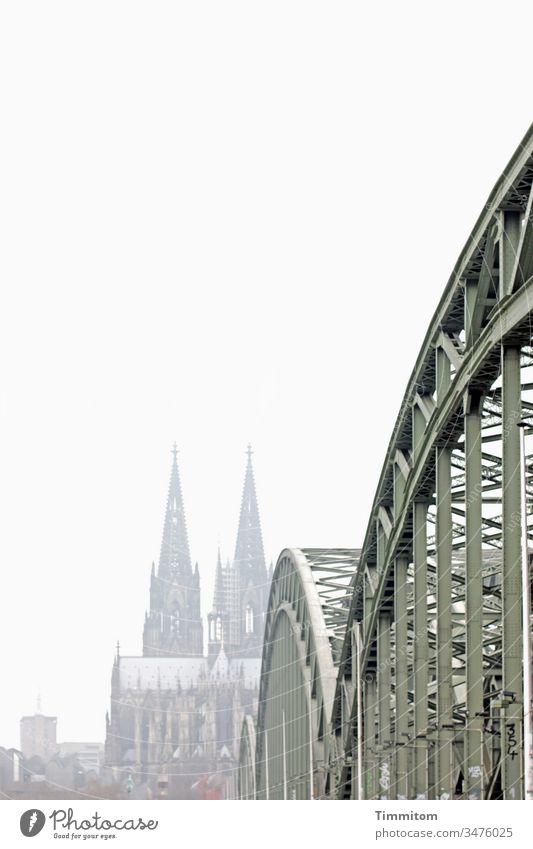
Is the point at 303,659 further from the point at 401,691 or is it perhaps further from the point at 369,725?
the point at 401,691

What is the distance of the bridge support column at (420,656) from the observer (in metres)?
40.9

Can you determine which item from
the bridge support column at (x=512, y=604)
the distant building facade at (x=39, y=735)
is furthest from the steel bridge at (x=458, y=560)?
the distant building facade at (x=39, y=735)

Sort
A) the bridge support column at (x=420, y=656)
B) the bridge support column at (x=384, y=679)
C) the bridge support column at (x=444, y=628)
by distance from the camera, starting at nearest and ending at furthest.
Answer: the bridge support column at (x=444, y=628)
the bridge support column at (x=420, y=656)
the bridge support column at (x=384, y=679)

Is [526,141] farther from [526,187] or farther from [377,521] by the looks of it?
[377,521]

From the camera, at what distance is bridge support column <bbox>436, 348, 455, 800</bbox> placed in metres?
37.4

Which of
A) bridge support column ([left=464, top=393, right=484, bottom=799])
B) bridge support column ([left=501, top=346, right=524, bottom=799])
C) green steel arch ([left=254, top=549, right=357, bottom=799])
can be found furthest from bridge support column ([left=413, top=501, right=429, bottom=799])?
green steel arch ([left=254, top=549, right=357, bottom=799])

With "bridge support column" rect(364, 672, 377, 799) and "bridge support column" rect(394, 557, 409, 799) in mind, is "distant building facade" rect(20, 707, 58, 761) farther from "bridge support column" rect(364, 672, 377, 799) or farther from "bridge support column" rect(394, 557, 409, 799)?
"bridge support column" rect(394, 557, 409, 799)

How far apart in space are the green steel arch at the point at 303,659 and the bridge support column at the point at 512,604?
3533 centimetres

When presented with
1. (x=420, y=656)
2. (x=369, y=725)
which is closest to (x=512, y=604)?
(x=420, y=656)

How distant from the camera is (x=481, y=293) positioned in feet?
115

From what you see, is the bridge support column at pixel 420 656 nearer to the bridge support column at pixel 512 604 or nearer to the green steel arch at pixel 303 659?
the bridge support column at pixel 512 604

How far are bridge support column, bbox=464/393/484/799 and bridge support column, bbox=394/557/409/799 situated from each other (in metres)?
8.54
